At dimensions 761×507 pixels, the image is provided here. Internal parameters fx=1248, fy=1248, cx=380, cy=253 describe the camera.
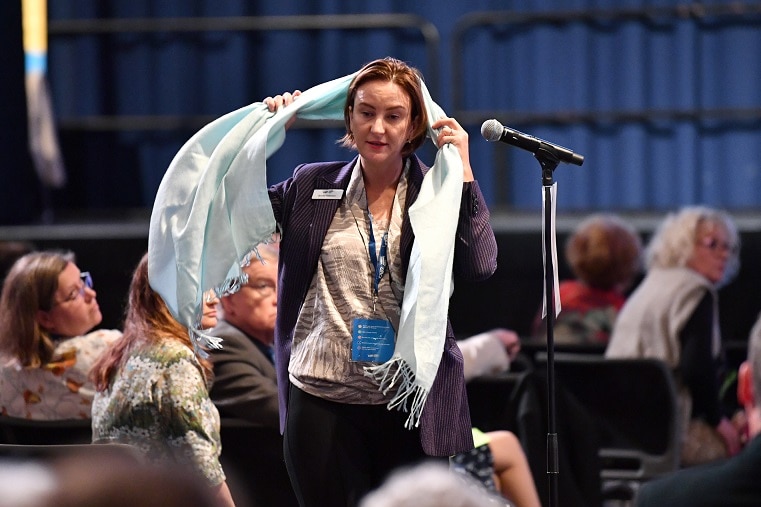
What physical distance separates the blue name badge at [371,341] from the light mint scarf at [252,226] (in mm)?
32

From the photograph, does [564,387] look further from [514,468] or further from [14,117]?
[14,117]

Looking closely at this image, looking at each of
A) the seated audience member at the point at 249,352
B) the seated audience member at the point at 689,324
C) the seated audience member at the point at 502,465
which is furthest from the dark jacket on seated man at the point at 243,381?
the seated audience member at the point at 689,324

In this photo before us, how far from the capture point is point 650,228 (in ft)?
21.1

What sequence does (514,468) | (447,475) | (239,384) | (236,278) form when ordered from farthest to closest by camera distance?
(514,468), (239,384), (236,278), (447,475)

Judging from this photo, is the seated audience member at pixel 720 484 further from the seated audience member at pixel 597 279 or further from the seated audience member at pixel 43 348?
the seated audience member at pixel 597 279

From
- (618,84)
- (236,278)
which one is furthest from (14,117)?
(236,278)

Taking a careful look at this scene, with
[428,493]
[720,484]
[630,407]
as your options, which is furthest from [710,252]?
[428,493]

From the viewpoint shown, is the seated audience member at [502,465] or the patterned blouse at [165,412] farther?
the seated audience member at [502,465]

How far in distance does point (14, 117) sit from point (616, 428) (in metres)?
4.25

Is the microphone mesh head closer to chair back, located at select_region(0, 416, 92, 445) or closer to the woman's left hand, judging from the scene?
the woman's left hand

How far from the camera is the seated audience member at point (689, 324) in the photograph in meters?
4.62

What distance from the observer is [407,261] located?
8.33ft

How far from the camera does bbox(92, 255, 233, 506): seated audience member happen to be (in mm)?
2949

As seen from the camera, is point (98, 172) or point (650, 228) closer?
point (650, 228)
